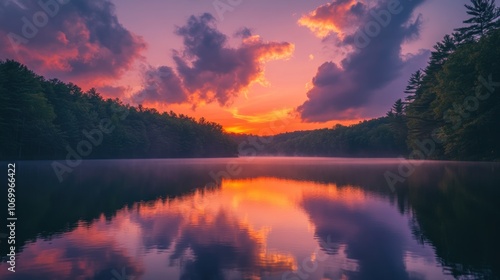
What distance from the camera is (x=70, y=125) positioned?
354ft

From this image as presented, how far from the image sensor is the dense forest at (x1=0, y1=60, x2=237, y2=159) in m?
79.1

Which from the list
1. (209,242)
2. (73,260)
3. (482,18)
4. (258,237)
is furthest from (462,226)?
(482,18)

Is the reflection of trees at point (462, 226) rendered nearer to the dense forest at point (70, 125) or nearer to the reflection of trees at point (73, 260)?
the reflection of trees at point (73, 260)

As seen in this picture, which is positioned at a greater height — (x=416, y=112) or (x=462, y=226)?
(x=416, y=112)

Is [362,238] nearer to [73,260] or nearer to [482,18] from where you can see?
[73,260]

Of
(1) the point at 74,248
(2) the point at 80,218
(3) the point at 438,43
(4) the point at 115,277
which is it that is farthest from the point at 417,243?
(3) the point at 438,43

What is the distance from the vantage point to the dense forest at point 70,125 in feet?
260

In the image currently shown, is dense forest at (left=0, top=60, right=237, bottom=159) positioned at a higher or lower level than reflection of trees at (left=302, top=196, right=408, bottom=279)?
higher

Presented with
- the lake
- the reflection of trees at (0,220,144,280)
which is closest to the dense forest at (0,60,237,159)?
the lake

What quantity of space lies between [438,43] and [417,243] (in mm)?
86312

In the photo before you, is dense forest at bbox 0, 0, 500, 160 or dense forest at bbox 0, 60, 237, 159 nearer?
dense forest at bbox 0, 0, 500, 160

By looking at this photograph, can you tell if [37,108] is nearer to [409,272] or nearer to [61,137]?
[61,137]

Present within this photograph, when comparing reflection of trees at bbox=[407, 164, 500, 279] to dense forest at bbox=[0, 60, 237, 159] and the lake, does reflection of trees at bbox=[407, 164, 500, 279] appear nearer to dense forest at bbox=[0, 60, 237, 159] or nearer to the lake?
the lake

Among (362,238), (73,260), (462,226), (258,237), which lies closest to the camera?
(73,260)
